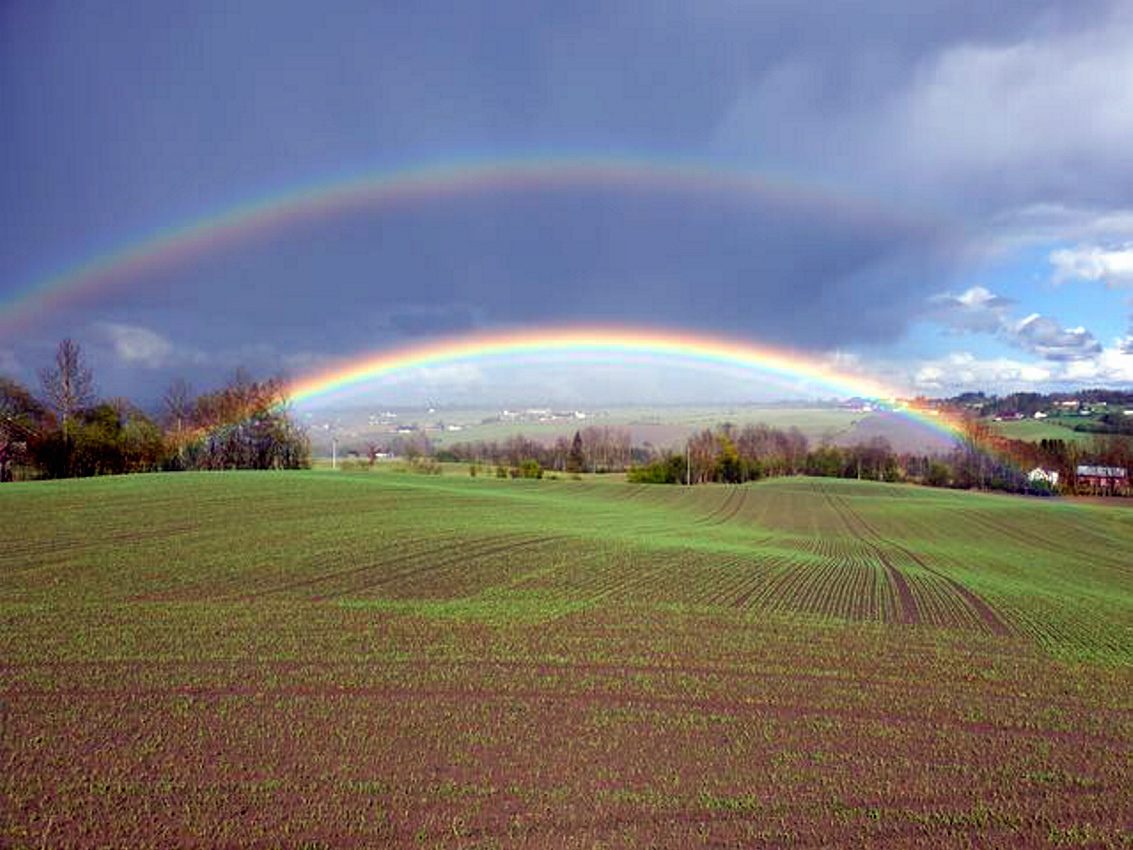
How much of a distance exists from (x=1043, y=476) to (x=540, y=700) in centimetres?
10580

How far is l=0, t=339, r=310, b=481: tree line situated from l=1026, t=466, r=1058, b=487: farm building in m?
89.2

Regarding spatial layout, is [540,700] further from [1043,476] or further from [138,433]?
[1043,476]

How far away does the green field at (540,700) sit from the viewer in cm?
635

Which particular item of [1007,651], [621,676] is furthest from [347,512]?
[1007,651]

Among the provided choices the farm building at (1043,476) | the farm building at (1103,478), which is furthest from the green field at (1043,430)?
the farm building at (1103,478)

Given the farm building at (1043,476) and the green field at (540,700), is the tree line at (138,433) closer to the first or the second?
the green field at (540,700)

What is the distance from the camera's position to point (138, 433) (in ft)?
217

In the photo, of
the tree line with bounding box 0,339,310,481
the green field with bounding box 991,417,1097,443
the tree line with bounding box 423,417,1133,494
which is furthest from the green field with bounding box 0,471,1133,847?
the green field with bounding box 991,417,1097,443

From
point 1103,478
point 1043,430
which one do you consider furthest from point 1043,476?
point 1043,430

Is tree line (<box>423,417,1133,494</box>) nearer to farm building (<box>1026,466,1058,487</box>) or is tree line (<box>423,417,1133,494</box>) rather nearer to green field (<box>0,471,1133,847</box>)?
farm building (<box>1026,466,1058,487</box>)

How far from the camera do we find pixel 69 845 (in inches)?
227

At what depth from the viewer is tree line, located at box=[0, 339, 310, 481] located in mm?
59750

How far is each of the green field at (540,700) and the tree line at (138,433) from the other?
48.2 m

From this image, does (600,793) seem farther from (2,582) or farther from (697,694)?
(2,582)
